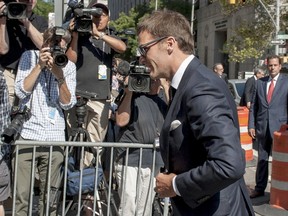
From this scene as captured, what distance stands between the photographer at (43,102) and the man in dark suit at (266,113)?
355 centimetres

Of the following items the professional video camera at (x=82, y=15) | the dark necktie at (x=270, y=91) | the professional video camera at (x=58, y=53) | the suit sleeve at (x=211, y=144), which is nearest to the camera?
the suit sleeve at (x=211, y=144)

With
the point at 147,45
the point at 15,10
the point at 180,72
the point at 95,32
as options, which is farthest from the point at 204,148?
the point at 95,32

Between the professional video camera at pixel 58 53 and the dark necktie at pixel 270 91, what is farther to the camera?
the dark necktie at pixel 270 91

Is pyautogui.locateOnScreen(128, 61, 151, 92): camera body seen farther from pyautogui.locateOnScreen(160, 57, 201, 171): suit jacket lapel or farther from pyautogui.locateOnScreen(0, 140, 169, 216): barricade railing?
pyautogui.locateOnScreen(160, 57, 201, 171): suit jacket lapel

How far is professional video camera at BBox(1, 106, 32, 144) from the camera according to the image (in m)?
4.17

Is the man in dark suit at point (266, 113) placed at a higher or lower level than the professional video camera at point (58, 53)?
lower

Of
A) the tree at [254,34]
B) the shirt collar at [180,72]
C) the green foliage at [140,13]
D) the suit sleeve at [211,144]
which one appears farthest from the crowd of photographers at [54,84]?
the green foliage at [140,13]

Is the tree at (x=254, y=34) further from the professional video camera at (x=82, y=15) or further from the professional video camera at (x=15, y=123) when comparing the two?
the professional video camera at (x=15, y=123)

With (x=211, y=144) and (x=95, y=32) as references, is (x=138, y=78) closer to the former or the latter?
(x=95, y=32)

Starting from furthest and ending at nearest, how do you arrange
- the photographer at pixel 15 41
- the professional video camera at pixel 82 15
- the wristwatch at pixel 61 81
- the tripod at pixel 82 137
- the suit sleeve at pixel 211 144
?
the professional video camera at pixel 82 15
the tripod at pixel 82 137
the photographer at pixel 15 41
the wristwatch at pixel 61 81
the suit sleeve at pixel 211 144

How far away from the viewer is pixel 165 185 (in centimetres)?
→ 272

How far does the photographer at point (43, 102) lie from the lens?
480 cm

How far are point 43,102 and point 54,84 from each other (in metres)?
0.20

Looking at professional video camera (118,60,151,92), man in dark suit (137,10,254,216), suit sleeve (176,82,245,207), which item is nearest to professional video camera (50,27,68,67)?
professional video camera (118,60,151,92)
